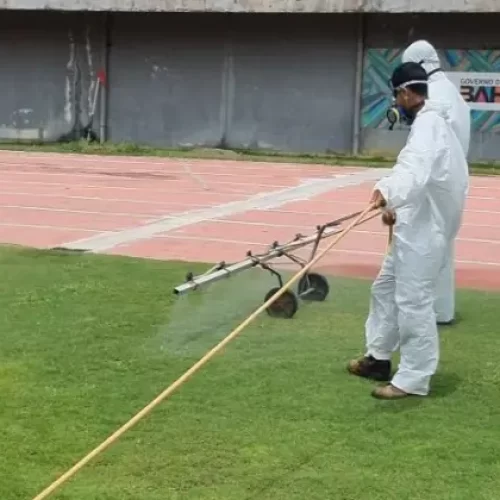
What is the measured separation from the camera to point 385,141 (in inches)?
1009

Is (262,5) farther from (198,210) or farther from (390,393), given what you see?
(390,393)

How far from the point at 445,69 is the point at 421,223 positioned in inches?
772

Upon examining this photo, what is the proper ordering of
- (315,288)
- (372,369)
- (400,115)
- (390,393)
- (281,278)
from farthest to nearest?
1. (315,288)
2. (281,278)
3. (372,369)
4. (400,115)
5. (390,393)

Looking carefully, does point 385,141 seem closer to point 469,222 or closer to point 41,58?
Result: point 41,58

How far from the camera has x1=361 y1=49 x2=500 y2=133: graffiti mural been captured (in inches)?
960

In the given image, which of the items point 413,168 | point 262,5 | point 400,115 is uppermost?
point 262,5

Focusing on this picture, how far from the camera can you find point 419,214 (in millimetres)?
5805

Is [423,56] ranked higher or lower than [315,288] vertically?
higher

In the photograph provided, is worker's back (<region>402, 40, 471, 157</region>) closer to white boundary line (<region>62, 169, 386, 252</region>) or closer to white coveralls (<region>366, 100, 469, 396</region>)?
white coveralls (<region>366, 100, 469, 396</region>)

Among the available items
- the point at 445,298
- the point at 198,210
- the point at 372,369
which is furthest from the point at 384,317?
the point at 198,210

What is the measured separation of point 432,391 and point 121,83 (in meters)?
22.5

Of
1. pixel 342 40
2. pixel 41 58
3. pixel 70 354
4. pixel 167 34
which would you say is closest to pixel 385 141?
pixel 342 40

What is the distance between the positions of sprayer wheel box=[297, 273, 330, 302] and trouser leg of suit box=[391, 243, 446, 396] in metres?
2.50

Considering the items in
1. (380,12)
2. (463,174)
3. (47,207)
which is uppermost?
(380,12)
